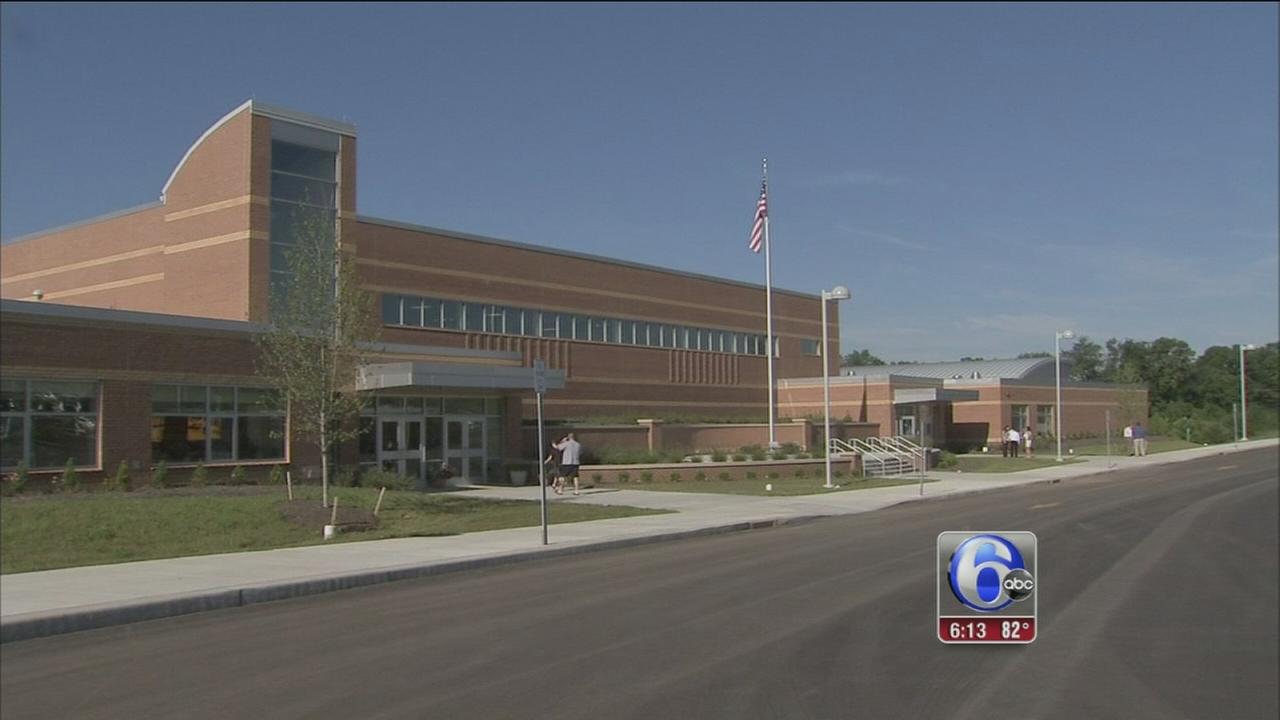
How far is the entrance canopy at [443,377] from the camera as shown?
101ft

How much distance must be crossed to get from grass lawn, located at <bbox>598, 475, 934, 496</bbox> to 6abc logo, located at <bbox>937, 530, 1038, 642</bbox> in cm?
2723

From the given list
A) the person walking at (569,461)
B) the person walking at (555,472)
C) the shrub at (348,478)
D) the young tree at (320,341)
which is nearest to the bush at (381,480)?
the shrub at (348,478)

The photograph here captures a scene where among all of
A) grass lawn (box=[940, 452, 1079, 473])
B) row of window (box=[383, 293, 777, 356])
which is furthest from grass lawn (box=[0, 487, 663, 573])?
grass lawn (box=[940, 452, 1079, 473])

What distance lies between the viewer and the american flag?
1688 inches

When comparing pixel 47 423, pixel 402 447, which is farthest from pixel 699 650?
pixel 402 447

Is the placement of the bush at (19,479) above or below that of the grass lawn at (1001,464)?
above

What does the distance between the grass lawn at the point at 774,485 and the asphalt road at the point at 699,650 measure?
54.7 ft

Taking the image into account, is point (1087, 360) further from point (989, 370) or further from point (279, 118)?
point (279, 118)

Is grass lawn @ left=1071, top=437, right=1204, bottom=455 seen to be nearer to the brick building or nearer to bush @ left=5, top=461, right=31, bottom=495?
the brick building

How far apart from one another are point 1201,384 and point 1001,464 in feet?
201

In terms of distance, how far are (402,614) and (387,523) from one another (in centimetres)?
1100

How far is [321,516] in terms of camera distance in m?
21.5

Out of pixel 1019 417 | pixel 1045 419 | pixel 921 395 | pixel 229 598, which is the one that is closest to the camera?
pixel 229 598

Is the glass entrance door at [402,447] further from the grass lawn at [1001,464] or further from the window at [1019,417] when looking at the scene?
the window at [1019,417]
